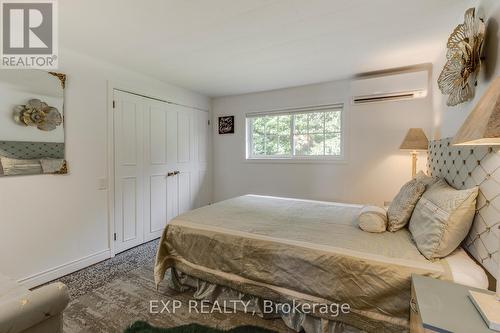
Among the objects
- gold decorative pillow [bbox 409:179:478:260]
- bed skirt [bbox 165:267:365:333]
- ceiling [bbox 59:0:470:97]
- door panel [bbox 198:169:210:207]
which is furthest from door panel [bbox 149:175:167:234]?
gold decorative pillow [bbox 409:179:478:260]

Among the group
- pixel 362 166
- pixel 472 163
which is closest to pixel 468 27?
pixel 472 163

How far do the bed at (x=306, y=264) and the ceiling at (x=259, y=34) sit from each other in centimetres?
165

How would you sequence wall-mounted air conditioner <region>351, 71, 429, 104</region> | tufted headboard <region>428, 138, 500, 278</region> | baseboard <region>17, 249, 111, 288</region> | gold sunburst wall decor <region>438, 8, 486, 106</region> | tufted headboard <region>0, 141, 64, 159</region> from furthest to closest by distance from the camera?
wall-mounted air conditioner <region>351, 71, 429, 104</region> → baseboard <region>17, 249, 111, 288</region> → tufted headboard <region>0, 141, 64, 159</region> → gold sunburst wall decor <region>438, 8, 486, 106</region> → tufted headboard <region>428, 138, 500, 278</region>

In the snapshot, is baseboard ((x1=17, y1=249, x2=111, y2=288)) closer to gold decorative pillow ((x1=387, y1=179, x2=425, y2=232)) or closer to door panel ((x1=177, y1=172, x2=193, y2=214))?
door panel ((x1=177, y1=172, x2=193, y2=214))

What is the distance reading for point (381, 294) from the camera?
4.33 ft

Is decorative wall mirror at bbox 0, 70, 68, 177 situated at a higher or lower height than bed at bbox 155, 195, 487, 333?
higher

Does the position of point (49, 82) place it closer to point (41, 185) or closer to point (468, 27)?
point (41, 185)

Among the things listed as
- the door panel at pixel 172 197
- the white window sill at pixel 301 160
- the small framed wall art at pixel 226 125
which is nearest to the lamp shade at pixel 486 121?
the white window sill at pixel 301 160

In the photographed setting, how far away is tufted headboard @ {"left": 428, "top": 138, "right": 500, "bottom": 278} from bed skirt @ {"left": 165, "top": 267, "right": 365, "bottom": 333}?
799 millimetres

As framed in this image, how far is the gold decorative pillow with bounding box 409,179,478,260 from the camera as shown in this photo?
4.21 feet

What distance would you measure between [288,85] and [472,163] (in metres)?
2.63

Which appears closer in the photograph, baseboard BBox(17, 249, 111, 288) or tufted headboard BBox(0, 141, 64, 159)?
tufted headboard BBox(0, 141, 64, 159)

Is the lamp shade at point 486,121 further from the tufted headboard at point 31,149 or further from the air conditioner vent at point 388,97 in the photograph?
the tufted headboard at point 31,149

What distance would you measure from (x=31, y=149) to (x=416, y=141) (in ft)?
12.8
